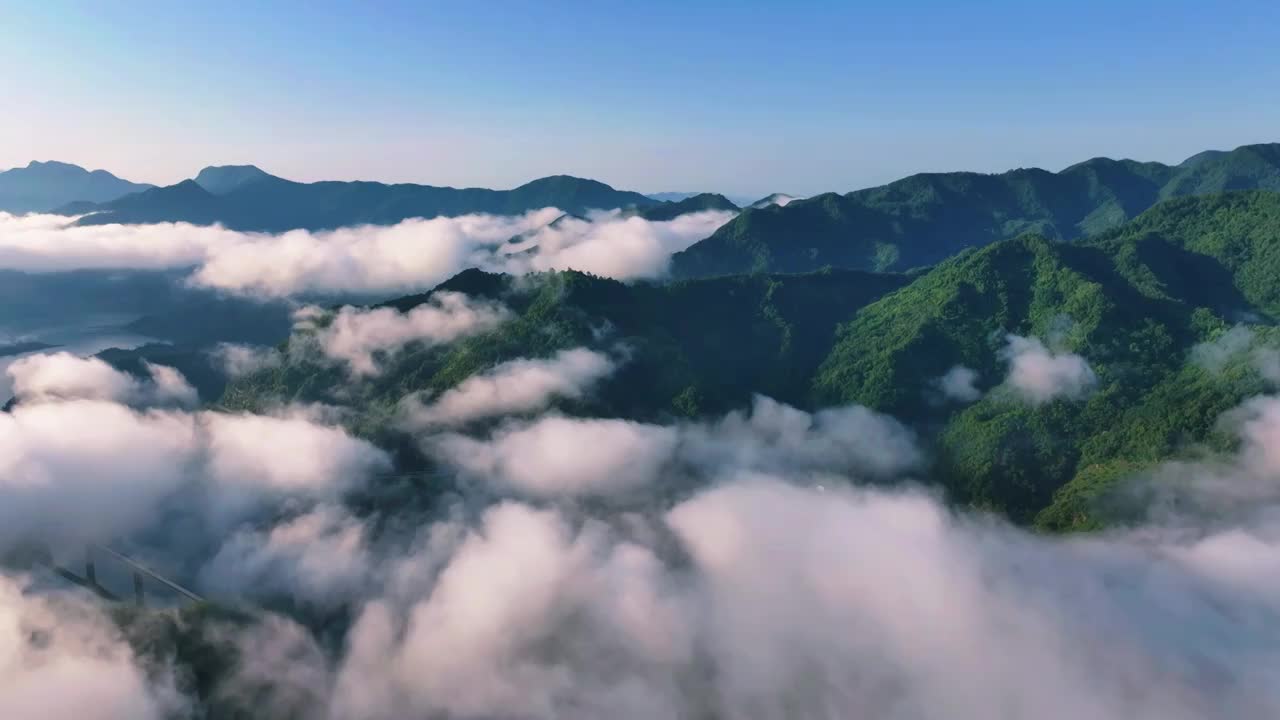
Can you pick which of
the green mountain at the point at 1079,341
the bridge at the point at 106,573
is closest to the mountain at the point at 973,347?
the green mountain at the point at 1079,341

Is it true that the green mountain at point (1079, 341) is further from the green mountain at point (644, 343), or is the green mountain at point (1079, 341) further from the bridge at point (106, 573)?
the bridge at point (106, 573)

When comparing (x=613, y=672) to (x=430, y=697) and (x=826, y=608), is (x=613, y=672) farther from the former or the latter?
(x=826, y=608)

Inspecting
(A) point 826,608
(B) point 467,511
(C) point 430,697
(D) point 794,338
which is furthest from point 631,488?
(D) point 794,338

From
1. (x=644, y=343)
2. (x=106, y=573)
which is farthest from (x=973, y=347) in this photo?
(x=106, y=573)

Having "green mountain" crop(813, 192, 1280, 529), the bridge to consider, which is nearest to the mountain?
Result: "green mountain" crop(813, 192, 1280, 529)

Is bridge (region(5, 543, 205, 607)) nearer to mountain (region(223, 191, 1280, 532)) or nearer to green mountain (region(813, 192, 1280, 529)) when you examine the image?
mountain (region(223, 191, 1280, 532))

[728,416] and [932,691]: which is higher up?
[728,416]

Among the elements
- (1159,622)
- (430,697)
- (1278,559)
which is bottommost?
(430,697)

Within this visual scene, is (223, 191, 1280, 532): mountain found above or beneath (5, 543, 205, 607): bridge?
above
